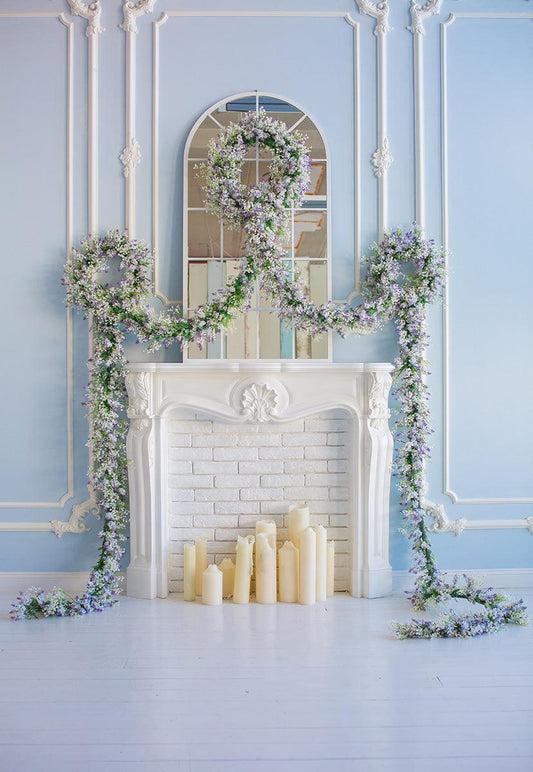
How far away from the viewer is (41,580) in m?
3.73

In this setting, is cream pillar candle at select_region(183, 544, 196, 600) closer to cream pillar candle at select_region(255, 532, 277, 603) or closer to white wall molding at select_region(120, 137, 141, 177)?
cream pillar candle at select_region(255, 532, 277, 603)

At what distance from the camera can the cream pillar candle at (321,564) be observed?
3475 mm

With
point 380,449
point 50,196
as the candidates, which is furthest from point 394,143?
point 50,196

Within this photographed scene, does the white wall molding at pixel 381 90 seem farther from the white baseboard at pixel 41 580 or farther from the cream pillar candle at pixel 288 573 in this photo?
the white baseboard at pixel 41 580

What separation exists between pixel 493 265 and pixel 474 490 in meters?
1.30

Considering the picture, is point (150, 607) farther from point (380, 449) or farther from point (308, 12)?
point (308, 12)

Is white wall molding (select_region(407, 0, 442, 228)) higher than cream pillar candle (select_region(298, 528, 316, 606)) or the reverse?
higher

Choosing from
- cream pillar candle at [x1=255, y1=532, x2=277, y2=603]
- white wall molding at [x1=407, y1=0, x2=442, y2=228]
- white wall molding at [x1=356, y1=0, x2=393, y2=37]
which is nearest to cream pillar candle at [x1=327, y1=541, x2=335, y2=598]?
cream pillar candle at [x1=255, y1=532, x2=277, y2=603]

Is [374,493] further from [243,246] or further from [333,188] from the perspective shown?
[333,188]

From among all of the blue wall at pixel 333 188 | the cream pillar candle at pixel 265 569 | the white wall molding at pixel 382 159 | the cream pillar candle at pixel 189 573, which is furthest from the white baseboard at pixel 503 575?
the white wall molding at pixel 382 159

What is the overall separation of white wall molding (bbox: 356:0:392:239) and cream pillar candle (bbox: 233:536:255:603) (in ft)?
6.17

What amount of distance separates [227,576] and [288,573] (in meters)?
0.34

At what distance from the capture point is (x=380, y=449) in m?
3.58

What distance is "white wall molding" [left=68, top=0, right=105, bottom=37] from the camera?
12.4ft
